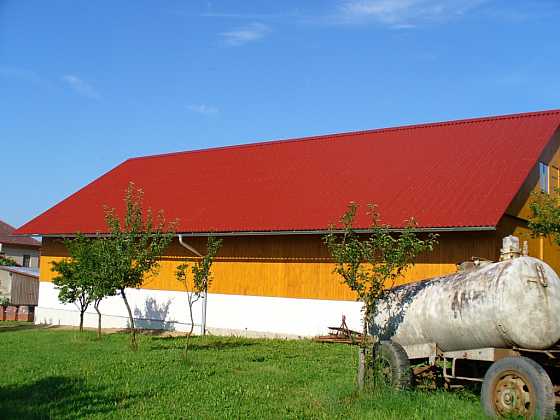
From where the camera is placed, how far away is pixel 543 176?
21344 millimetres

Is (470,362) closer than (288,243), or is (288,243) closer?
(470,362)

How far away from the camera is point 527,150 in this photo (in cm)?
2067

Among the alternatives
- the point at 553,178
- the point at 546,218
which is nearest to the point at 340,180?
the point at 553,178

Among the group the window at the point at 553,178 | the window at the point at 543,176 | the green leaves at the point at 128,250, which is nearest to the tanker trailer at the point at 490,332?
the green leaves at the point at 128,250

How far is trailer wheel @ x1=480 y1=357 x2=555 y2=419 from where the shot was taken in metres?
8.55

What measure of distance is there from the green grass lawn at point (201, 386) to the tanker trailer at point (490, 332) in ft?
1.77

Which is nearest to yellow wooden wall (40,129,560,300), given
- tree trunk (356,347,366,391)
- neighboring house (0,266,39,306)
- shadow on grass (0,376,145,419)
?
tree trunk (356,347,366,391)

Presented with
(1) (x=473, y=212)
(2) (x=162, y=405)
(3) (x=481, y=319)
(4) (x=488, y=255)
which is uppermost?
(1) (x=473, y=212)

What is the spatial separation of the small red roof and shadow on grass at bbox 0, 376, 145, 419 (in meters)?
42.9

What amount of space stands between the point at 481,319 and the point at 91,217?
70.7ft

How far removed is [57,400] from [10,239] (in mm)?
45634

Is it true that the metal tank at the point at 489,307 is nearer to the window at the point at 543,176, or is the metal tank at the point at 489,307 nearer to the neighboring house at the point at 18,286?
the window at the point at 543,176

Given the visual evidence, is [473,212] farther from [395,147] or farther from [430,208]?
[395,147]

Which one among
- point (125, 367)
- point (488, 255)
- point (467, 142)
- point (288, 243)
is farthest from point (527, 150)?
point (125, 367)
